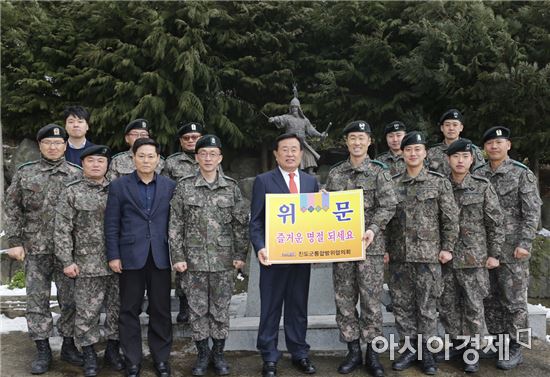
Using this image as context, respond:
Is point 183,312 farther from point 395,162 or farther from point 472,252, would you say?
point 472,252

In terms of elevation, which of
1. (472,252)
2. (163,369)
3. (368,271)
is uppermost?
(472,252)

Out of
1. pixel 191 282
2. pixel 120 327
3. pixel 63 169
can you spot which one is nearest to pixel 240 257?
pixel 191 282

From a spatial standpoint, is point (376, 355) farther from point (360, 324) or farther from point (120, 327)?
point (120, 327)

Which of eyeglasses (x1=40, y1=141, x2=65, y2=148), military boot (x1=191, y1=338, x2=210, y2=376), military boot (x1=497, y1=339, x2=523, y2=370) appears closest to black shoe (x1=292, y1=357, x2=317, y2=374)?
military boot (x1=191, y1=338, x2=210, y2=376)

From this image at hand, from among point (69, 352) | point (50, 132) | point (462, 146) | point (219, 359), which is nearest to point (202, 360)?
point (219, 359)

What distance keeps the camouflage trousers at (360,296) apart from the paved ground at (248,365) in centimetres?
43

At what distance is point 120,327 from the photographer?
4.00 metres

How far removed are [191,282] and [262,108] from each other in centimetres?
859

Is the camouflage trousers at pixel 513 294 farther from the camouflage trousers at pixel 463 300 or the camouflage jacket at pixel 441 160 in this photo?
the camouflage jacket at pixel 441 160

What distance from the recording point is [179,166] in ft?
17.3

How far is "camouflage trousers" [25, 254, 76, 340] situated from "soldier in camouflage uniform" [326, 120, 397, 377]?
2422 mm

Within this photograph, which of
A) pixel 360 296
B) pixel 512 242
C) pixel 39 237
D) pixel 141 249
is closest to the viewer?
pixel 141 249

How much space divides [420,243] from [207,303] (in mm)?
1918

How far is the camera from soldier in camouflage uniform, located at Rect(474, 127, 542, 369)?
428 cm
